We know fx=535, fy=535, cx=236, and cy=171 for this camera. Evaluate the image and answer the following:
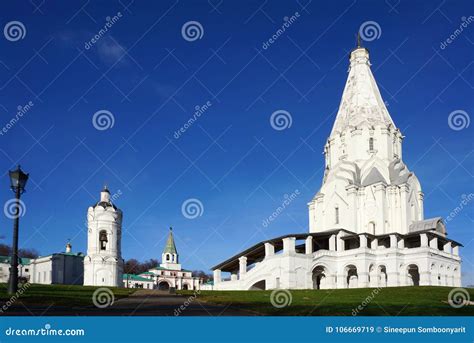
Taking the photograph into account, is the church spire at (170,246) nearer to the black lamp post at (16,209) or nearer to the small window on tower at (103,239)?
the small window on tower at (103,239)

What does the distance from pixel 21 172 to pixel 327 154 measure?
147ft

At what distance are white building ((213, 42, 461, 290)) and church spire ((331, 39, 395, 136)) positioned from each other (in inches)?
4.0

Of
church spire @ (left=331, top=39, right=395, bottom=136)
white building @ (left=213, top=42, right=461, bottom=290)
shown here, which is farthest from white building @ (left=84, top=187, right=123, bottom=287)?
church spire @ (left=331, top=39, right=395, bottom=136)

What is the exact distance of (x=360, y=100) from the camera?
55250mm

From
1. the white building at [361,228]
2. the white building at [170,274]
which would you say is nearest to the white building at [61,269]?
the white building at [361,228]

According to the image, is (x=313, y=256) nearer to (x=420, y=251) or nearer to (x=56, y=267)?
(x=420, y=251)

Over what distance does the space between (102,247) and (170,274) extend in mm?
55070

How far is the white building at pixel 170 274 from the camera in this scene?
97713 mm

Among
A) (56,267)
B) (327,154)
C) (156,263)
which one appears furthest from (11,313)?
(156,263)

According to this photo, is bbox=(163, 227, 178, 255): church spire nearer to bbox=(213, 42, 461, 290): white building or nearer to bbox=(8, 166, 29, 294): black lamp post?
bbox=(213, 42, 461, 290): white building

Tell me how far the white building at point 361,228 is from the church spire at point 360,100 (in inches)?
4.0

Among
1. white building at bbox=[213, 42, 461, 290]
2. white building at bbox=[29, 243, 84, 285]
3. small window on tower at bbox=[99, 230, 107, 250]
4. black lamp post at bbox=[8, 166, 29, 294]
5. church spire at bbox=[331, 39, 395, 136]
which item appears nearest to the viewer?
black lamp post at bbox=[8, 166, 29, 294]

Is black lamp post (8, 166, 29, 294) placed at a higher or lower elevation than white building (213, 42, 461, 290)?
lower

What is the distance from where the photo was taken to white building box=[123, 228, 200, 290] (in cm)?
9771
